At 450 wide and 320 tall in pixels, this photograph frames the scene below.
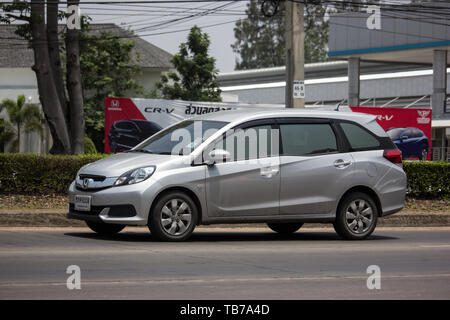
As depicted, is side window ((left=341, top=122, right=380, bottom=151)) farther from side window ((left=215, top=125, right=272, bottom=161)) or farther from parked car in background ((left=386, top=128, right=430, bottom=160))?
parked car in background ((left=386, top=128, right=430, bottom=160))

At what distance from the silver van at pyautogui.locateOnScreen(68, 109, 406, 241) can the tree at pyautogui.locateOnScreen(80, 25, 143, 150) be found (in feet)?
109

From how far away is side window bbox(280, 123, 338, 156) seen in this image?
12242mm

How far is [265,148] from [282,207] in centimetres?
88

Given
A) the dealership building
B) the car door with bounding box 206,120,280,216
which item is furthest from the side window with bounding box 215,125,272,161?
the dealership building

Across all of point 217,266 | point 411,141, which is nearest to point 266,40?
point 411,141

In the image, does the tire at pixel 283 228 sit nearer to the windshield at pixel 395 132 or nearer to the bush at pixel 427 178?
the bush at pixel 427 178

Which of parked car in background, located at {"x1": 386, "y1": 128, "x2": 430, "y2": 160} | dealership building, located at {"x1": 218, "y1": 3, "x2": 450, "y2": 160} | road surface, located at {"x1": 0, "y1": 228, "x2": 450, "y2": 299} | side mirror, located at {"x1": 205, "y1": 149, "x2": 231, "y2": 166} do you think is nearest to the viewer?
road surface, located at {"x1": 0, "y1": 228, "x2": 450, "y2": 299}

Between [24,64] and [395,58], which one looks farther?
[24,64]

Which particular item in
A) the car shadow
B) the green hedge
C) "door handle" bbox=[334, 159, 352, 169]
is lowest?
the car shadow

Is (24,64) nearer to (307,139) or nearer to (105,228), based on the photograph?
(105,228)

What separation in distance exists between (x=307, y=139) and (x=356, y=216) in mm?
1393

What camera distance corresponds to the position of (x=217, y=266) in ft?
30.1

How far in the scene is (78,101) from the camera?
20578mm

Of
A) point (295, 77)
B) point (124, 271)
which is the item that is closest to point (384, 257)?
point (124, 271)
